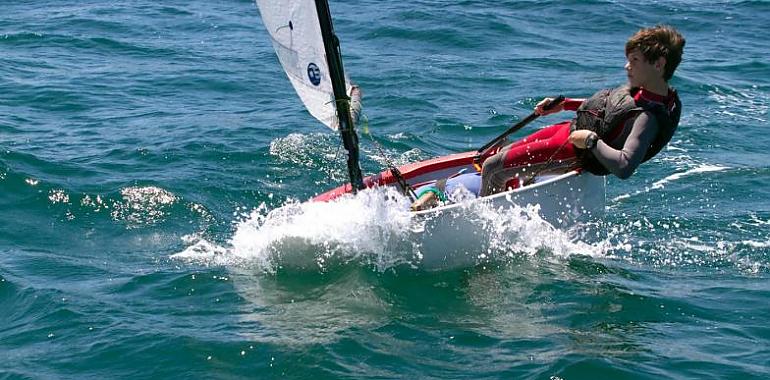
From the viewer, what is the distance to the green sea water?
17.2 feet

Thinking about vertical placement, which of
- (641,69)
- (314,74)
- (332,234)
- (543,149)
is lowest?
(332,234)

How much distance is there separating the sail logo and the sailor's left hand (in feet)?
5.03

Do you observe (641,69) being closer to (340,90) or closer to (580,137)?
(580,137)

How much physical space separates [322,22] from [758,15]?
11.4m

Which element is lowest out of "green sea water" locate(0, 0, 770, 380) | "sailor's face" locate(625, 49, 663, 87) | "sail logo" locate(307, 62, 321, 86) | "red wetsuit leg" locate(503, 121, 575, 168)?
"green sea water" locate(0, 0, 770, 380)

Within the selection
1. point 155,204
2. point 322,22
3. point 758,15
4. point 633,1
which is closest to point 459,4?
point 633,1

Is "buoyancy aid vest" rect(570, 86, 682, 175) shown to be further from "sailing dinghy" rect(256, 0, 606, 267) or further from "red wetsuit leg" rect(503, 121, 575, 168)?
"sailing dinghy" rect(256, 0, 606, 267)

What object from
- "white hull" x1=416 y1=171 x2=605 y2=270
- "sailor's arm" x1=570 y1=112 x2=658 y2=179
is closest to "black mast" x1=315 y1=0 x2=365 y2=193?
"white hull" x1=416 y1=171 x2=605 y2=270

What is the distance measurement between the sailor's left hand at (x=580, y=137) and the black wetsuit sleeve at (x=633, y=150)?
0.11 metres

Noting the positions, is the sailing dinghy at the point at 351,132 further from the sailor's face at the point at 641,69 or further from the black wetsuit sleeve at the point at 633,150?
the sailor's face at the point at 641,69

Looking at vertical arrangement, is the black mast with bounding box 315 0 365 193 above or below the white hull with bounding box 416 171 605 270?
above

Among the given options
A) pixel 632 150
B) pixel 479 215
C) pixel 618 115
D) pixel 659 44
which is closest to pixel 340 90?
pixel 479 215

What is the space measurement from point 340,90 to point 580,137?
144cm

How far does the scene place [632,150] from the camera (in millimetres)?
5816
